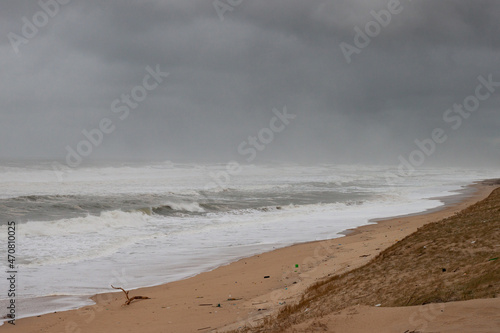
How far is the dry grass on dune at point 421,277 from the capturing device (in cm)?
566

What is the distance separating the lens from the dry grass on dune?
5664 millimetres

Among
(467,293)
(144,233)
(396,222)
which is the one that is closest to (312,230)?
(396,222)

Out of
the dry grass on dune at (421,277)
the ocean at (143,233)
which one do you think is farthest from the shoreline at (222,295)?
the dry grass on dune at (421,277)

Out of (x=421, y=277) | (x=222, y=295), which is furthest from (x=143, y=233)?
(x=421, y=277)

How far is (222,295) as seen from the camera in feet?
29.1

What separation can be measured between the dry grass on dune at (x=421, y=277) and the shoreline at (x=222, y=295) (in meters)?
0.98

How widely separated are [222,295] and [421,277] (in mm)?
4065

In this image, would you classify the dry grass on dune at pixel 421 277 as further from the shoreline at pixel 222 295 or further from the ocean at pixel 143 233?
the ocean at pixel 143 233

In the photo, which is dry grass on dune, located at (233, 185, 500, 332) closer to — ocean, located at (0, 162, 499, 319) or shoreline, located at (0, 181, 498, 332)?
shoreline, located at (0, 181, 498, 332)

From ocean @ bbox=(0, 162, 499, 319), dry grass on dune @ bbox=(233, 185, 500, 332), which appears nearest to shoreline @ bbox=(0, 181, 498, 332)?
ocean @ bbox=(0, 162, 499, 319)

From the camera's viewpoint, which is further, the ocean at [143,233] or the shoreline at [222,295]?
the ocean at [143,233]

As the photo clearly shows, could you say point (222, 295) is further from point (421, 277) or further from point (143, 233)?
point (143, 233)

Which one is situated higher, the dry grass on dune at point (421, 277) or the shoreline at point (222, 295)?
the dry grass on dune at point (421, 277)

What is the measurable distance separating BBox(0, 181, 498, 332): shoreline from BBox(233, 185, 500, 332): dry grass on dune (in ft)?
3.20
